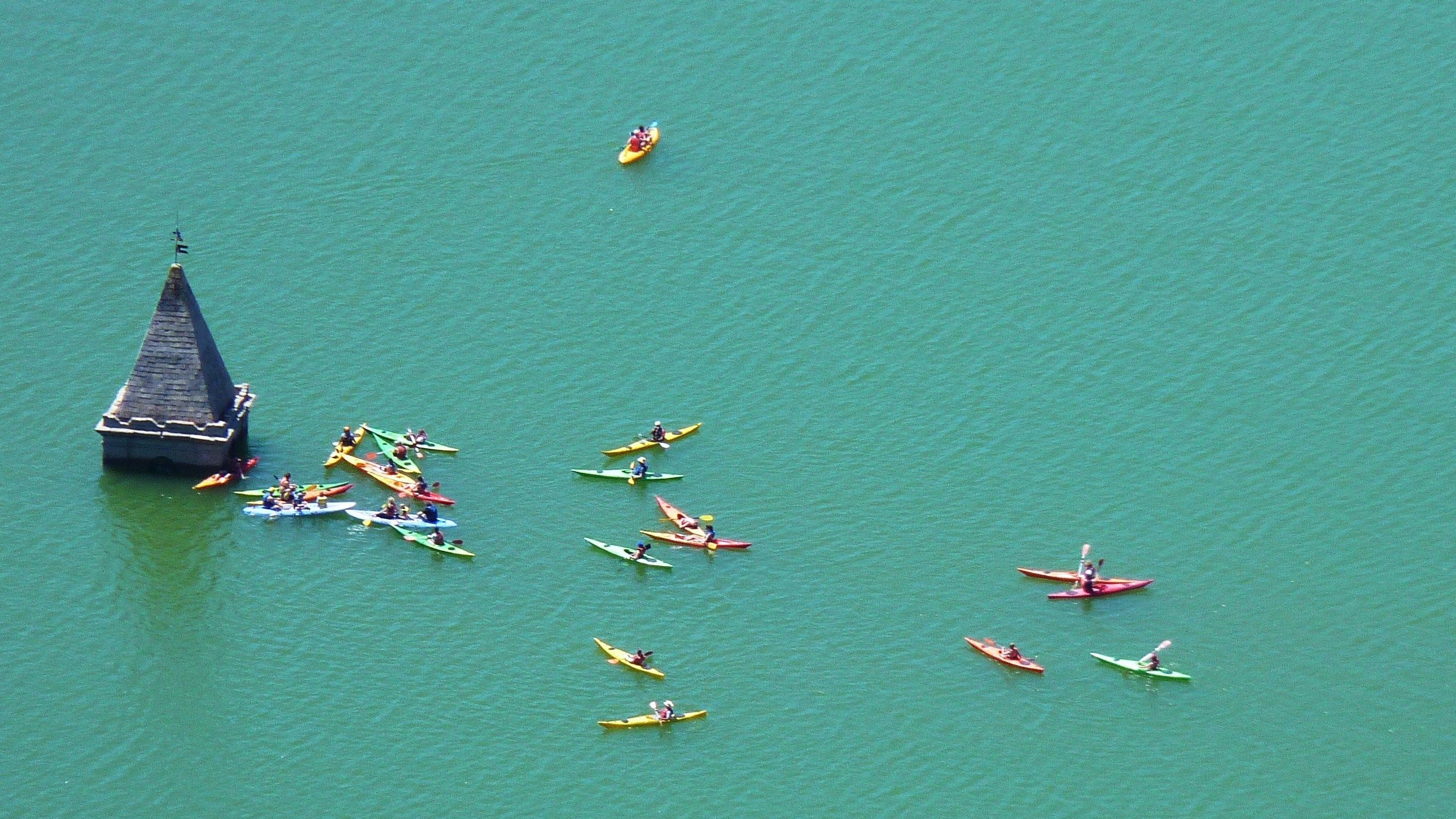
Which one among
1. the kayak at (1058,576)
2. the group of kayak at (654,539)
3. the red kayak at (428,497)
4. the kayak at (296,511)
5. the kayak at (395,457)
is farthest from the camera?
the kayak at (395,457)

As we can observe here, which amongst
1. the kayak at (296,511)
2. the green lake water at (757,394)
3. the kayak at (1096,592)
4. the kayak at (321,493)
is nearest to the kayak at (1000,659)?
the green lake water at (757,394)

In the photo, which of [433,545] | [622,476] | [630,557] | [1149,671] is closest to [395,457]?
[433,545]

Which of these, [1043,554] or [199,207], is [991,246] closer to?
[1043,554]

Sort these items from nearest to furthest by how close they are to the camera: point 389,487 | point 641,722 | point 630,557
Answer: point 641,722 < point 630,557 < point 389,487

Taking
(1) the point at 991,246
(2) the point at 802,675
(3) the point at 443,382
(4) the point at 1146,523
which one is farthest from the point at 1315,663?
(3) the point at 443,382

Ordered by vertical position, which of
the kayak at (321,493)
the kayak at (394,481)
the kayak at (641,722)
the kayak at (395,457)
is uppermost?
the kayak at (395,457)

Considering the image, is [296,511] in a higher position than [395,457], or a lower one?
lower

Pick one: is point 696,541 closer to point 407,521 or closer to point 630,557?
point 630,557

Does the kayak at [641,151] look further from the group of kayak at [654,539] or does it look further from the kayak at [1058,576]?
the kayak at [1058,576]
